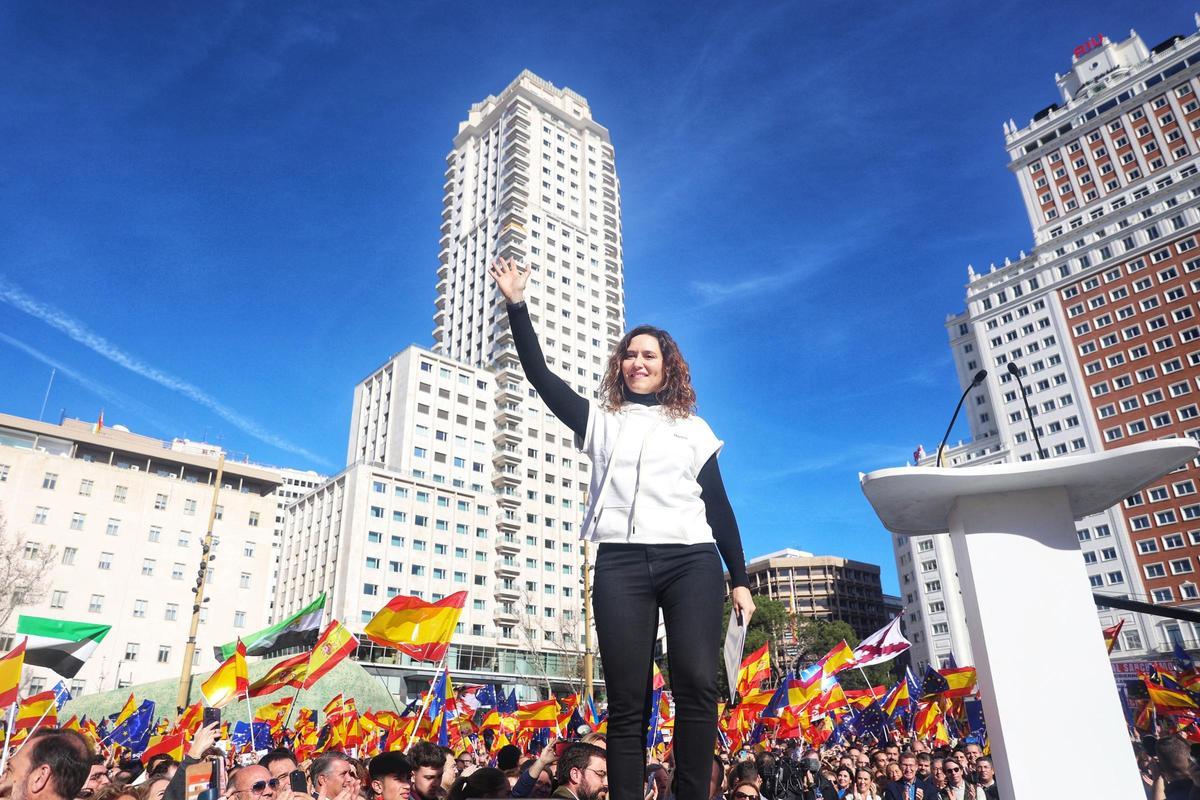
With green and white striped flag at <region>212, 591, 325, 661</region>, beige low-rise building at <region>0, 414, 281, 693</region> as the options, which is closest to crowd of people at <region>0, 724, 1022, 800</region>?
green and white striped flag at <region>212, 591, 325, 661</region>

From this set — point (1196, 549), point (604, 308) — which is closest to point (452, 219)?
point (604, 308)

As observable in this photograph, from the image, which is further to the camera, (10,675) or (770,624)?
(770,624)

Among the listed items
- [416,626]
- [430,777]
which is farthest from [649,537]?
[416,626]

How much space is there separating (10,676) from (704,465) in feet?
34.9

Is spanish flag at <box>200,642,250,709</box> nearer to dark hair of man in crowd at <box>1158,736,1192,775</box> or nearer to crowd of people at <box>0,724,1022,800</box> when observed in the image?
crowd of people at <box>0,724,1022,800</box>

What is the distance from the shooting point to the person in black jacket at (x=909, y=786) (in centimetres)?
1040

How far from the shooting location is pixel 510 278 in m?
3.49

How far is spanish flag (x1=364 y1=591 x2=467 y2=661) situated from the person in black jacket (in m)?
6.78

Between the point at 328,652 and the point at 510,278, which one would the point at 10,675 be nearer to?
the point at 328,652

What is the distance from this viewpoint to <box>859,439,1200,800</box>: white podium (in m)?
2.68

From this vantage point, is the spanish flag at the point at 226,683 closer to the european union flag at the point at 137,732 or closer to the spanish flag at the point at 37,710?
the spanish flag at the point at 37,710

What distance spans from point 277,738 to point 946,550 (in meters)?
87.9

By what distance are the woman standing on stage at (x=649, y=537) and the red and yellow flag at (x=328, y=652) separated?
10936mm

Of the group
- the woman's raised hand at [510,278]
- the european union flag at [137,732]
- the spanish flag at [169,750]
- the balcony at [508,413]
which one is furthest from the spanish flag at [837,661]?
the balcony at [508,413]
